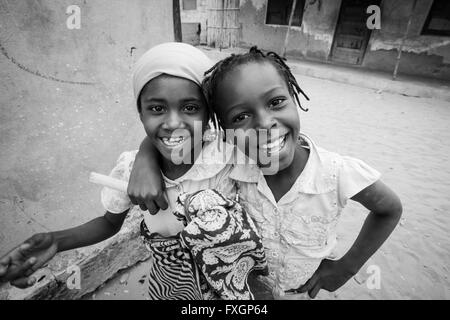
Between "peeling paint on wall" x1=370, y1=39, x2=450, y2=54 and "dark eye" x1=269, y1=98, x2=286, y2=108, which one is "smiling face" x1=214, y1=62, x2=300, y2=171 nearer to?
"dark eye" x1=269, y1=98, x2=286, y2=108

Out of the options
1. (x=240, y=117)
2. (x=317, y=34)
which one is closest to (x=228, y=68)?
(x=240, y=117)

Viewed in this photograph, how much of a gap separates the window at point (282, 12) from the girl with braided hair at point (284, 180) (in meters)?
10.5

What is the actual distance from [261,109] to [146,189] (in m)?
0.53

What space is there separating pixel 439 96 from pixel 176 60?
8.31 meters

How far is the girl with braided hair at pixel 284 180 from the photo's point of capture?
1004mm

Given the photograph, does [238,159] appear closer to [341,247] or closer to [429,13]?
[341,247]

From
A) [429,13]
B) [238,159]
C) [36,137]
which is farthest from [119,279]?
[429,13]

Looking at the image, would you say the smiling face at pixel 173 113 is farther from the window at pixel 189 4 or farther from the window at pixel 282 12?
the window at pixel 189 4

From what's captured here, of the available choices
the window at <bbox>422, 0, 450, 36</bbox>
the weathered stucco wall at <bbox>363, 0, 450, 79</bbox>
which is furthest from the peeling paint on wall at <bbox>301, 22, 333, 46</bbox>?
the window at <bbox>422, 0, 450, 36</bbox>

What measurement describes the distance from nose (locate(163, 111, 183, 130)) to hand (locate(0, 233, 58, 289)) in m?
0.67

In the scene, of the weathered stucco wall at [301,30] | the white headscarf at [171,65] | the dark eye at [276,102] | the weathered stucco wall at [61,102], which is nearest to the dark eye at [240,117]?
the dark eye at [276,102]

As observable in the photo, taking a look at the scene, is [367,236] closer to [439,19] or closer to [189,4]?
[439,19]

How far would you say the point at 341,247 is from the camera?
2.49 metres
